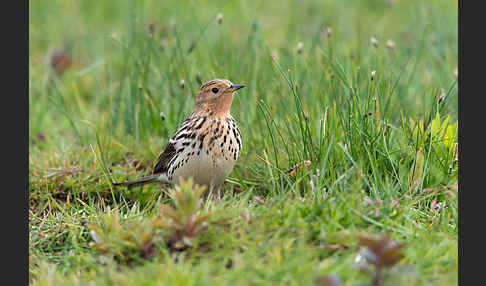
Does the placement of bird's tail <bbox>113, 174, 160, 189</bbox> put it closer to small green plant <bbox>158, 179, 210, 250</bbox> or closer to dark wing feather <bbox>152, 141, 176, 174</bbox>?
dark wing feather <bbox>152, 141, 176, 174</bbox>

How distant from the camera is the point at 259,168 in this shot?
523 cm

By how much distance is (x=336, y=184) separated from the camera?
414cm

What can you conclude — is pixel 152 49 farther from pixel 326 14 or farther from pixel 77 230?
pixel 326 14

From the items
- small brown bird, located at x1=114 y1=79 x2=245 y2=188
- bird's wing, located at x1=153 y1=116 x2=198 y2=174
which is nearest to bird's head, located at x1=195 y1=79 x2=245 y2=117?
small brown bird, located at x1=114 y1=79 x2=245 y2=188

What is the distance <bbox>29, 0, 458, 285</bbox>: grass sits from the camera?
353 cm

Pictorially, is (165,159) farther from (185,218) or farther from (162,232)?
(185,218)

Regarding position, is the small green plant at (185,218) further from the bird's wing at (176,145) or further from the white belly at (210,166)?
the bird's wing at (176,145)

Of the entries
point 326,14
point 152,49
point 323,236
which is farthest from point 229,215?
point 326,14

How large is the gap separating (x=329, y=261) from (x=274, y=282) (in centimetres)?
39

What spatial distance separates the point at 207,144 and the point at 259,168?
0.59 meters

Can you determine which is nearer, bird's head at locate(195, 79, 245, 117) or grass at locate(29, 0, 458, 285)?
grass at locate(29, 0, 458, 285)

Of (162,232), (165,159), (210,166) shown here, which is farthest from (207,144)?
(162,232)

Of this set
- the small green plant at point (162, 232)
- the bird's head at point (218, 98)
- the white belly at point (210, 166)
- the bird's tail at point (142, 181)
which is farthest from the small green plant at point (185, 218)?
the bird's tail at point (142, 181)

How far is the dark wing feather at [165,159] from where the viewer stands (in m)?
5.20
